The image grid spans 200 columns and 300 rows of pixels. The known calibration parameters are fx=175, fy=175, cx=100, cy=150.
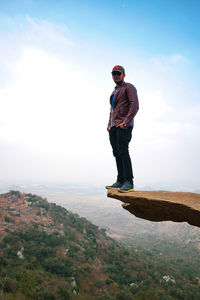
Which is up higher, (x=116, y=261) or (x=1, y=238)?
(x=1, y=238)

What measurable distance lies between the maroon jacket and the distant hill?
68.7 feet

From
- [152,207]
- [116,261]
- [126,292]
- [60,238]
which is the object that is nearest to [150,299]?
[126,292]

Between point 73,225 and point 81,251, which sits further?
point 73,225

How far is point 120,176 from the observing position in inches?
153

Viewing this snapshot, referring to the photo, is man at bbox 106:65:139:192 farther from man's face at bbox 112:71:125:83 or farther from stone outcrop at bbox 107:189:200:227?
stone outcrop at bbox 107:189:200:227

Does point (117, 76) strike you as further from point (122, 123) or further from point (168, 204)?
point (168, 204)

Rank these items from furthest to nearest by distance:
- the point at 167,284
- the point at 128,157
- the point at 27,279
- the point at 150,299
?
the point at 167,284
the point at 150,299
the point at 27,279
the point at 128,157

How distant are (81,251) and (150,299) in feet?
54.9

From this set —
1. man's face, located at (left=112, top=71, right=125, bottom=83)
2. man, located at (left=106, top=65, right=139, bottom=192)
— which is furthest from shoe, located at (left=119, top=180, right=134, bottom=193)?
man's face, located at (left=112, top=71, right=125, bottom=83)

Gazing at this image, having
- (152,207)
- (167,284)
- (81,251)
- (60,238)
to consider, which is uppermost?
(152,207)

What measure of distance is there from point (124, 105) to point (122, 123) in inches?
19.5

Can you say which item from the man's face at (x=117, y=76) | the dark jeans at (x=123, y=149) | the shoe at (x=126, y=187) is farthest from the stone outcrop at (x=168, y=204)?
the man's face at (x=117, y=76)

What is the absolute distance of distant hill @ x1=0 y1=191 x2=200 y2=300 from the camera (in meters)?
21.6

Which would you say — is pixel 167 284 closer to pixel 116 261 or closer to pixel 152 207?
pixel 116 261
